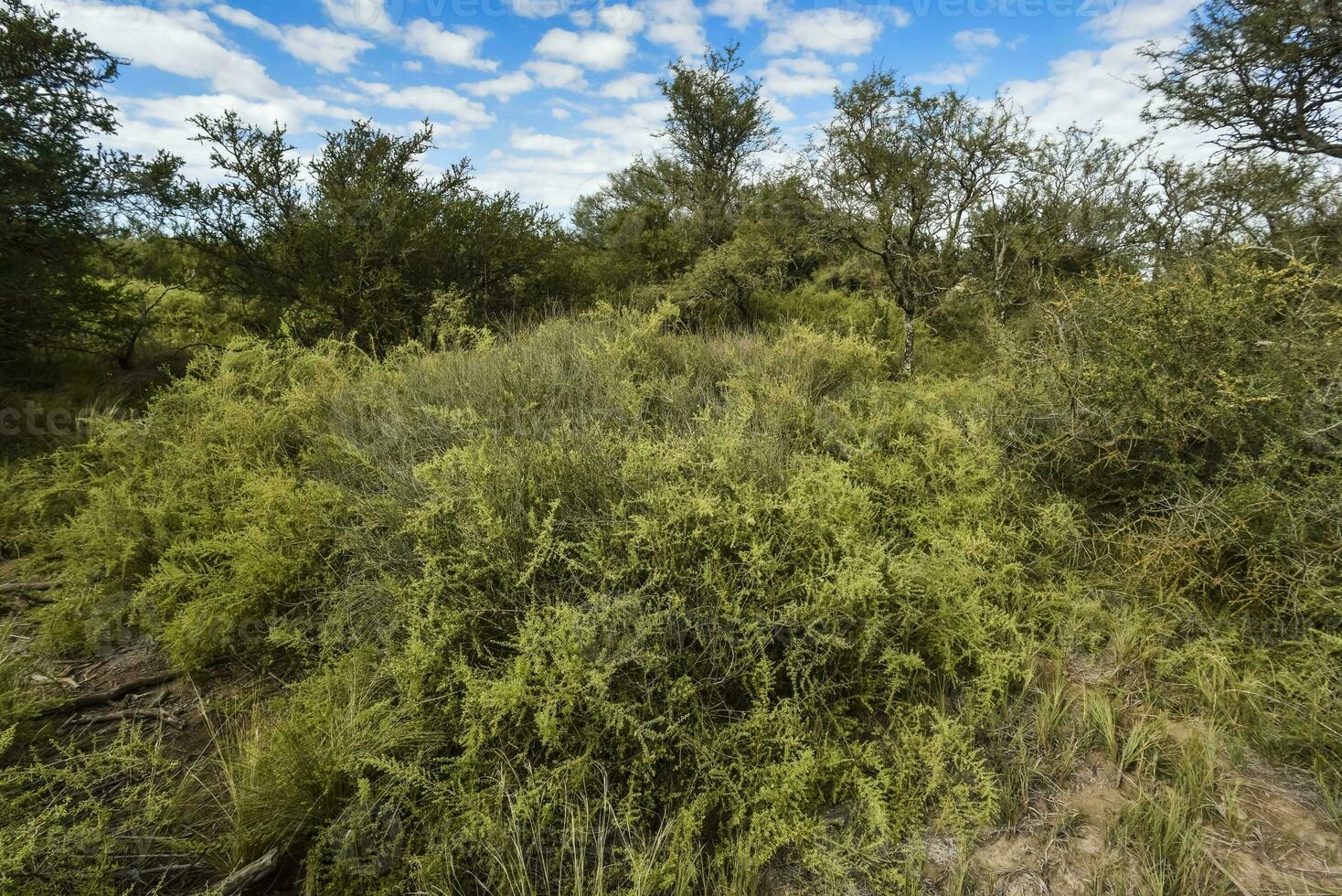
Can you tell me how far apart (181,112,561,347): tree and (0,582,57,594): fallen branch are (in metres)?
3.64

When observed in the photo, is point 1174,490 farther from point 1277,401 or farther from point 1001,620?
point 1001,620

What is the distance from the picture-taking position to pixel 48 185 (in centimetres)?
498

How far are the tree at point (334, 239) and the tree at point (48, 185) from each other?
1027 millimetres

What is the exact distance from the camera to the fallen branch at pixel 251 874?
1746 mm

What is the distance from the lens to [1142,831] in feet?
6.08

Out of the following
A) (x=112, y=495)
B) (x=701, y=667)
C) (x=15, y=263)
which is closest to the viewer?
(x=701, y=667)

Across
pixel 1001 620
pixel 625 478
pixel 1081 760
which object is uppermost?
pixel 625 478

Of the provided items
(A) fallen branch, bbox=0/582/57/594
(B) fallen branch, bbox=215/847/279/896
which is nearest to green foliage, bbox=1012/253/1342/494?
(B) fallen branch, bbox=215/847/279/896

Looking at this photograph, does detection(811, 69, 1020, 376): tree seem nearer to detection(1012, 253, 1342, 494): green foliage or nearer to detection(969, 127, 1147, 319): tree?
detection(969, 127, 1147, 319): tree

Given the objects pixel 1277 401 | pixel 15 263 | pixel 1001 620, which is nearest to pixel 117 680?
pixel 1001 620

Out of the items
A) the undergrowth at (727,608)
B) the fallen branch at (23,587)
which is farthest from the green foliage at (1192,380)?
the fallen branch at (23,587)

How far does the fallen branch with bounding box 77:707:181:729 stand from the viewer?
8.10 ft

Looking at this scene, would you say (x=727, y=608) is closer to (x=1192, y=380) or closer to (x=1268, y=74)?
(x=1192, y=380)

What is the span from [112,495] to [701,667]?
3.93 metres
